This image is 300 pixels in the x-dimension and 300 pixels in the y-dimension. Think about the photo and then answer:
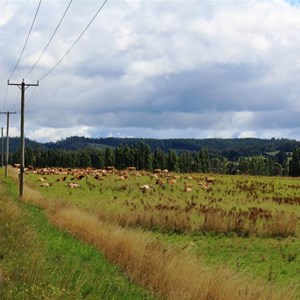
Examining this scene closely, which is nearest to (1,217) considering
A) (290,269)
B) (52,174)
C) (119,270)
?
(119,270)

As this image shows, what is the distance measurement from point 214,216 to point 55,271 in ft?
48.2

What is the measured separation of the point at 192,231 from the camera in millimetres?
23359

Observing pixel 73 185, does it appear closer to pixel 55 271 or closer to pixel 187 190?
pixel 187 190

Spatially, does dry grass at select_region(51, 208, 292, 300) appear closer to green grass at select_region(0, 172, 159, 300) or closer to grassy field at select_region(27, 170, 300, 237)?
green grass at select_region(0, 172, 159, 300)

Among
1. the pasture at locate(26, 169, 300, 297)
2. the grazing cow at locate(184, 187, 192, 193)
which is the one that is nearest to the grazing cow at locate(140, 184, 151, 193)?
Result: the pasture at locate(26, 169, 300, 297)

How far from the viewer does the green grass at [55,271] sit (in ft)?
26.5

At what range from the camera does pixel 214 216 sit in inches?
947

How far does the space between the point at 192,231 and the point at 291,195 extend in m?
15.3

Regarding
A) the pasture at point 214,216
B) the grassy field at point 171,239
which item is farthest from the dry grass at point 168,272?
the pasture at point 214,216

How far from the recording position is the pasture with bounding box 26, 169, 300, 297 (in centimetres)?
1788

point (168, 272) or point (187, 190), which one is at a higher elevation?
point (187, 190)

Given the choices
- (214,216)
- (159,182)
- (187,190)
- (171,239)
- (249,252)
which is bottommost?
Answer: (249,252)

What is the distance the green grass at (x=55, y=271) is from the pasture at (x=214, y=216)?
3359mm

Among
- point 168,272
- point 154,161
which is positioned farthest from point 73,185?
point 154,161
